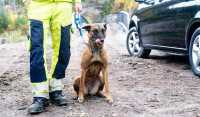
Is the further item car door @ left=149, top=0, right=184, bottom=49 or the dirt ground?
car door @ left=149, top=0, right=184, bottom=49

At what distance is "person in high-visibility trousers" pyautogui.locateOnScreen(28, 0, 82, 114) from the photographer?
22.9 feet

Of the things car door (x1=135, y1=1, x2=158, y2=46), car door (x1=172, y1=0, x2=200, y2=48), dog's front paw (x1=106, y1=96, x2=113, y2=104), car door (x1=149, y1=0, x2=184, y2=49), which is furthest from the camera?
car door (x1=135, y1=1, x2=158, y2=46)

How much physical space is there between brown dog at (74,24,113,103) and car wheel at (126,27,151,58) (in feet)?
16.4

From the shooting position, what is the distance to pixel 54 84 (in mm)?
7402

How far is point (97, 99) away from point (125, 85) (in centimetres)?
132

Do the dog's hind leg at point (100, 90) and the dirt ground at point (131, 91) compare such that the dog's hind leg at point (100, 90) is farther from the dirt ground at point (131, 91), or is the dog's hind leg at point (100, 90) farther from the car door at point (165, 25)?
the car door at point (165, 25)

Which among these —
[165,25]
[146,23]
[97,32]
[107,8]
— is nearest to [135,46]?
[146,23]

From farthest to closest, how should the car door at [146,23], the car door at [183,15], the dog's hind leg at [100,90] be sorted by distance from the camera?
1. the car door at [146,23]
2. the car door at [183,15]
3. the dog's hind leg at [100,90]

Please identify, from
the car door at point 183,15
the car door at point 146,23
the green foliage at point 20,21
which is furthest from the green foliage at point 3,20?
the car door at point 183,15

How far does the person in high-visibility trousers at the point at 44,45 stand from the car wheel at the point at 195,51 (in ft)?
9.10

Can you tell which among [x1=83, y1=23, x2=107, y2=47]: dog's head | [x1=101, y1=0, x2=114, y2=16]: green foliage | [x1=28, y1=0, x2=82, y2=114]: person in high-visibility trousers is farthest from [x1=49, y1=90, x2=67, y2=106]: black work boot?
[x1=101, y1=0, x2=114, y2=16]: green foliage

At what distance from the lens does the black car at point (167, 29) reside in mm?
9555

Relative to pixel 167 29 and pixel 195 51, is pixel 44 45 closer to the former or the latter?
pixel 195 51

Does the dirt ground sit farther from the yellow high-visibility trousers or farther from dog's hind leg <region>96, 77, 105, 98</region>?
→ the yellow high-visibility trousers
